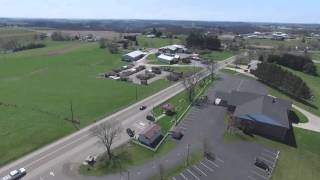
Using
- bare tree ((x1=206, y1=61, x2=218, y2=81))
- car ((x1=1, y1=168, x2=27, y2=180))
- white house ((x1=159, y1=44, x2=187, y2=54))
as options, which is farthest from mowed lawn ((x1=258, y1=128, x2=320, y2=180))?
white house ((x1=159, y1=44, x2=187, y2=54))

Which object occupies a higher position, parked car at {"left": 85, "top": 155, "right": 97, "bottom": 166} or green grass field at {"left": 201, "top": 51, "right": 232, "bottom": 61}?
green grass field at {"left": 201, "top": 51, "right": 232, "bottom": 61}

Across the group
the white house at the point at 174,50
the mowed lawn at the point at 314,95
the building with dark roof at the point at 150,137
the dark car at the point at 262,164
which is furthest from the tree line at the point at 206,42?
the dark car at the point at 262,164

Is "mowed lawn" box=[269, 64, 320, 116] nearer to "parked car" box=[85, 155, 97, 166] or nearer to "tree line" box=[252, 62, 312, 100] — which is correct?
"tree line" box=[252, 62, 312, 100]

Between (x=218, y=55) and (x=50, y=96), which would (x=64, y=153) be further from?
(x=218, y=55)

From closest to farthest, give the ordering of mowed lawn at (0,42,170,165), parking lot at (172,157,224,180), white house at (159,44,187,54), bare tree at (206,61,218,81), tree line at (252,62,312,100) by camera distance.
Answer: parking lot at (172,157,224,180), mowed lawn at (0,42,170,165), tree line at (252,62,312,100), bare tree at (206,61,218,81), white house at (159,44,187,54)

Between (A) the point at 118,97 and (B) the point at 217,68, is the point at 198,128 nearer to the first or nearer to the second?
Answer: (A) the point at 118,97

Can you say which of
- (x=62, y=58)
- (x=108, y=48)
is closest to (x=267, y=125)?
(x=62, y=58)

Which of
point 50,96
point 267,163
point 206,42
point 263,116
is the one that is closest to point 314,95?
point 263,116
